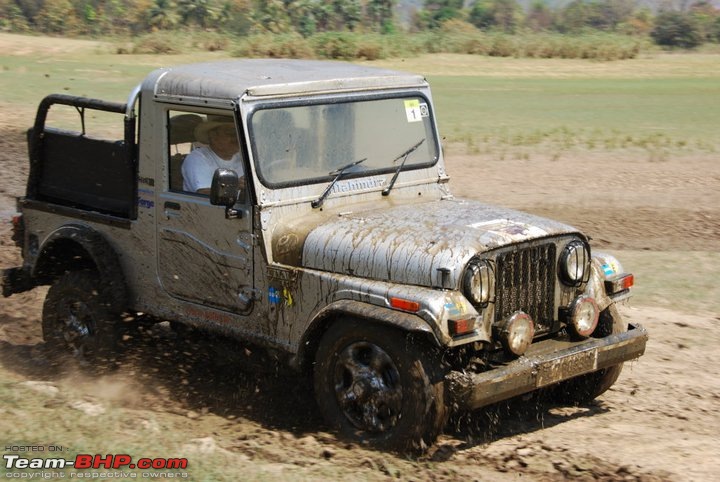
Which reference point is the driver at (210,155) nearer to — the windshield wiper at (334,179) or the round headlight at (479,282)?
the windshield wiper at (334,179)

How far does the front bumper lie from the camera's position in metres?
5.38

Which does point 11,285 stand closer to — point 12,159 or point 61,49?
point 12,159

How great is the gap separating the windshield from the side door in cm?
28

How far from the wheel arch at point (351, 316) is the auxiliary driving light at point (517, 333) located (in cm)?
40

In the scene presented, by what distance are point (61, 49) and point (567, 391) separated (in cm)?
3207

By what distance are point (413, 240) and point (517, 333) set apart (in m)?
0.73

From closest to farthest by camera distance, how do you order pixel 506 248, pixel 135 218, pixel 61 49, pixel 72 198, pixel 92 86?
pixel 506 248 → pixel 135 218 → pixel 72 198 → pixel 92 86 → pixel 61 49

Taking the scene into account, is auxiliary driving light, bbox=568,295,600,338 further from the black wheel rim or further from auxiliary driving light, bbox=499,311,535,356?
the black wheel rim

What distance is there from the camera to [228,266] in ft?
20.9

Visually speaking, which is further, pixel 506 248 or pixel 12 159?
pixel 12 159

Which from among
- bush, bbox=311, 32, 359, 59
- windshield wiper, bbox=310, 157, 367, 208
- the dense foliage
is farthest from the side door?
the dense foliage

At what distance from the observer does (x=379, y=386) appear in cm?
570

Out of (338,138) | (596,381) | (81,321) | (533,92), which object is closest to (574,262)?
(596,381)

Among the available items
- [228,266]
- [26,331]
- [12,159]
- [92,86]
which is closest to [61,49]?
[92,86]
